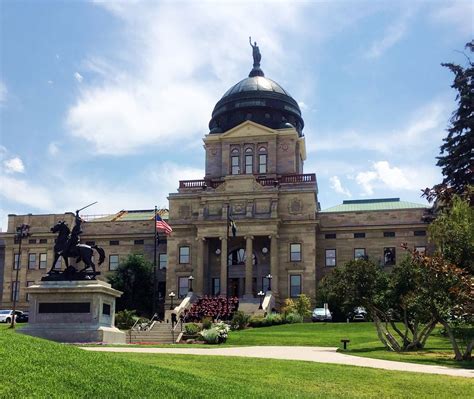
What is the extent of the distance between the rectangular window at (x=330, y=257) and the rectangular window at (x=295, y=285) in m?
4.64

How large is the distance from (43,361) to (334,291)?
64.4 feet

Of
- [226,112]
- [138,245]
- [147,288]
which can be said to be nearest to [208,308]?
[147,288]

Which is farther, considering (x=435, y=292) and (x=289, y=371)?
(x=435, y=292)

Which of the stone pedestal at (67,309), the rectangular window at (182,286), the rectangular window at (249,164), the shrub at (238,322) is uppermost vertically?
the rectangular window at (249,164)

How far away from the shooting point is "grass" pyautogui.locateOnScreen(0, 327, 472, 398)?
1062 centimetres

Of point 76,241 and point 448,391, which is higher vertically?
point 76,241

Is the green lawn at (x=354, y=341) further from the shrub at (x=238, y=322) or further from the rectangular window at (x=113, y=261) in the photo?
the rectangular window at (x=113, y=261)

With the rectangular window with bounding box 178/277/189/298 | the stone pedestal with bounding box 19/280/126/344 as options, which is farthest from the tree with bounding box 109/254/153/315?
the stone pedestal with bounding box 19/280/126/344

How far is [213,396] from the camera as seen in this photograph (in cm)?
1166

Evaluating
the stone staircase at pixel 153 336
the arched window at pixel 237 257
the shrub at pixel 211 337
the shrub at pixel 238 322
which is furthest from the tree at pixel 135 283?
the shrub at pixel 211 337

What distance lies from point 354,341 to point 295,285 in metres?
29.7

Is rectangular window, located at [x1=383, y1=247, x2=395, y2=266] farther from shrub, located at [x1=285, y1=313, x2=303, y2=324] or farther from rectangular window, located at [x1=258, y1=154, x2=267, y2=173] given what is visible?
shrub, located at [x1=285, y1=313, x2=303, y2=324]

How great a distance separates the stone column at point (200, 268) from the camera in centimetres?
6369

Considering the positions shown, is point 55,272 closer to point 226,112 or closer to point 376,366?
point 376,366
